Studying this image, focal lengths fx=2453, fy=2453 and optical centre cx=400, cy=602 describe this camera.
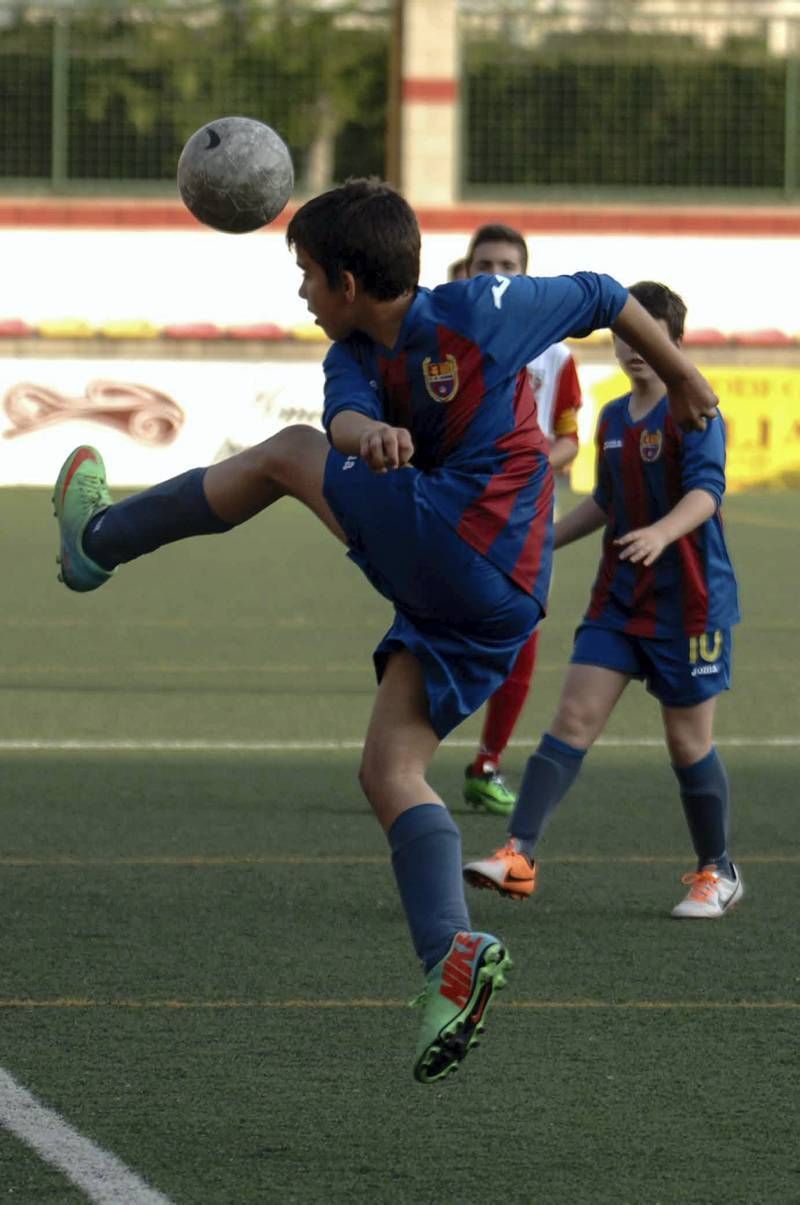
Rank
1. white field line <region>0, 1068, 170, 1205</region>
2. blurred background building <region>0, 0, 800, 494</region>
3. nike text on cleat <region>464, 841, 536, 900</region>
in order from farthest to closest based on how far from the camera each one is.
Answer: blurred background building <region>0, 0, 800, 494</region> < nike text on cleat <region>464, 841, 536, 900</region> < white field line <region>0, 1068, 170, 1205</region>

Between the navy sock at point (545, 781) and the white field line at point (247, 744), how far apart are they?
2919 millimetres

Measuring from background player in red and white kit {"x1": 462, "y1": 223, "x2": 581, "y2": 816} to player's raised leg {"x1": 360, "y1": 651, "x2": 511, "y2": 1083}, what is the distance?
338cm

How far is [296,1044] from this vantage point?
199 inches

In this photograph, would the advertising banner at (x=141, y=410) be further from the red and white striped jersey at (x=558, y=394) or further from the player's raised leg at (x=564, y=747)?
the player's raised leg at (x=564, y=747)

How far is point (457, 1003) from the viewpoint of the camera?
4301 millimetres

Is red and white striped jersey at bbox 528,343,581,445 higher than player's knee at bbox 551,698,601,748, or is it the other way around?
red and white striped jersey at bbox 528,343,581,445

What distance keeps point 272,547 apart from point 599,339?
32.2 ft

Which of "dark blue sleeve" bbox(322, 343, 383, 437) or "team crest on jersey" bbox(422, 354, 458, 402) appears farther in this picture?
"team crest on jersey" bbox(422, 354, 458, 402)

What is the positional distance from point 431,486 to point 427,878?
73 cm

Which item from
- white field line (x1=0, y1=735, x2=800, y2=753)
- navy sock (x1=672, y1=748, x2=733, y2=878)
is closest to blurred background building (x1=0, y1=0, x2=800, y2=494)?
white field line (x1=0, y1=735, x2=800, y2=753)

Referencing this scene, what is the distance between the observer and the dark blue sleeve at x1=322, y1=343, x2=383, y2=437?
4449mm

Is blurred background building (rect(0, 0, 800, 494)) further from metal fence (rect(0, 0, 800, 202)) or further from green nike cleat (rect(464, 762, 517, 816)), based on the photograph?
green nike cleat (rect(464, 762, 517, 816))

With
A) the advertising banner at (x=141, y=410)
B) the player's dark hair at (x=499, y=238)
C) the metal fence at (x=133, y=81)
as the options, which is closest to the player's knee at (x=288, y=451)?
the player's dark hair at (x=499, y=238)

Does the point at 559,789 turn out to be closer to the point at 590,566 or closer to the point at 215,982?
the point at 215,982
